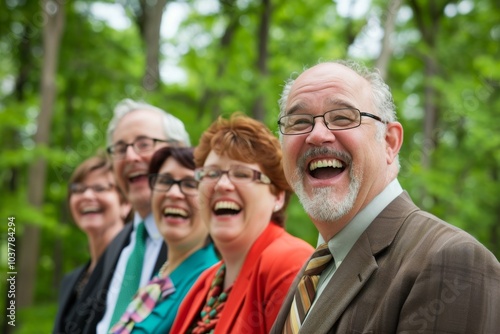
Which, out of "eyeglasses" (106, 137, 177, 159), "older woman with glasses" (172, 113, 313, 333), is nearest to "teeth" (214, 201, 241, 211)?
"older woman with glasses" (172, 113, 313, 333)

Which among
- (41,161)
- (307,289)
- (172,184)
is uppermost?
(41,161)

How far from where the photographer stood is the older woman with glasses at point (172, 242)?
363 centimetres

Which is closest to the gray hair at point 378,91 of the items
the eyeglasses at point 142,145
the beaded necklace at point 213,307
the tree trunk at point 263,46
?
the beaded necklace at point 213,307

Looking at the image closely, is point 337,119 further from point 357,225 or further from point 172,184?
point 172,184

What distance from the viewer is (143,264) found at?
4.25 metres

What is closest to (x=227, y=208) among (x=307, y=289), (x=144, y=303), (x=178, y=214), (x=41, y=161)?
(x=178, y=214)

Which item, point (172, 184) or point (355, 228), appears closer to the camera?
point (355, 228)

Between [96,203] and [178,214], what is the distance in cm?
140

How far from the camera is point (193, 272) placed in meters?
3.74

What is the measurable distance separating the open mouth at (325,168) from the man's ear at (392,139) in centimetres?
23

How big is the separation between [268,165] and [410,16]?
14.3 meters

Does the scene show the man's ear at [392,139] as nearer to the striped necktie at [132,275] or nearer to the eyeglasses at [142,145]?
the eyeglasses at [142,145]

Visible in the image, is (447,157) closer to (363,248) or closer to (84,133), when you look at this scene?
(84,133)

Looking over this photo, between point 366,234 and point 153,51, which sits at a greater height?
point 153,51
